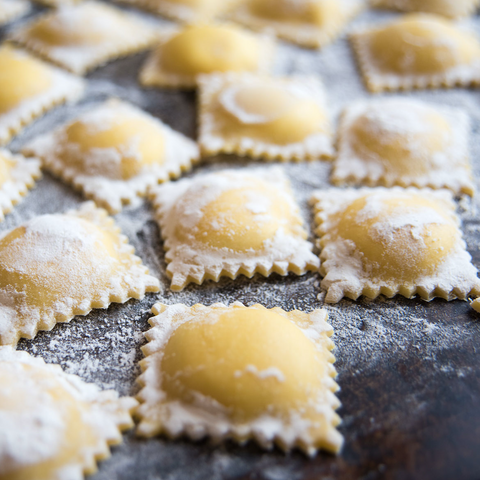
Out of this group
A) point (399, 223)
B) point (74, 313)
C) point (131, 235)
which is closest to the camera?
point (74, 313)

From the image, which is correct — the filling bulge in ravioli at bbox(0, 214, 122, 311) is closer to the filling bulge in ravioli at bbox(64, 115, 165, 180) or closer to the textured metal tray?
the textured metal tray

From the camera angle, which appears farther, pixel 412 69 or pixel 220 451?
pixel 412 69

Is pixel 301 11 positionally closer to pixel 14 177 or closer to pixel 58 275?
pixel 14 177

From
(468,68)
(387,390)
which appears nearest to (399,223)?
(387,390)

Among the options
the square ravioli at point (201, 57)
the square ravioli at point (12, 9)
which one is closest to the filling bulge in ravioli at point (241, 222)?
the square ravioli at point (201, 57)

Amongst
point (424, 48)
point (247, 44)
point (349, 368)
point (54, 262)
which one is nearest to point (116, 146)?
point (54, 262)

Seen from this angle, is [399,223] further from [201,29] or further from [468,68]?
[201,29]

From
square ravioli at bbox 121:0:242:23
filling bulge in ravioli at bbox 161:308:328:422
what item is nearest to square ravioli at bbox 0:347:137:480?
filling bulge in ravioli at bbox 161:308:328:422
